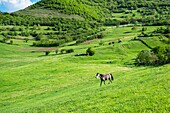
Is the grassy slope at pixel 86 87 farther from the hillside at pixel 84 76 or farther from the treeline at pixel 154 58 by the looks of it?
the treeline at pixel 154 58

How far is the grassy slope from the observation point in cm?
2397

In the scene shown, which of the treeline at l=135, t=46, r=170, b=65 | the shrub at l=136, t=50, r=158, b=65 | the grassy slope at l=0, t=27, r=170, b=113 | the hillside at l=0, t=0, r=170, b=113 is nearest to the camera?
the grassy slope at l=0, t=27, r=170, b=113

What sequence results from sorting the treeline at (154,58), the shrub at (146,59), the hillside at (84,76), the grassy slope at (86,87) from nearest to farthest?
the grassy slope at (86,87), the hillside at (84,76), the treeline at (154,58), the shrub at (146,59)

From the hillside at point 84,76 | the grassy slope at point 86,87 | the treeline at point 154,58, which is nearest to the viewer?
the grassy slope at point 86,87

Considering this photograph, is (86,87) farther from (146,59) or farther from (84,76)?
(146,59)

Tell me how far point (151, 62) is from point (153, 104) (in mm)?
60770

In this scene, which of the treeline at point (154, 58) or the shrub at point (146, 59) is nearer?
the treeline at point (154, 58)

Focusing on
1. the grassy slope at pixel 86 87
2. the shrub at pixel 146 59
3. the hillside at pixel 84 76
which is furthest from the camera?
the shrub at pixel 146 59

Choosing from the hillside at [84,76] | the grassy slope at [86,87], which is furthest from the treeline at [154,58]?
the grassy slope at [86,87]

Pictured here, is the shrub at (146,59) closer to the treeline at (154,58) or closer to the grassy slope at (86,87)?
the treeline at (154,58)

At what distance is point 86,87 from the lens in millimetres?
44250

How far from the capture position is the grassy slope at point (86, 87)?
24.0 meters

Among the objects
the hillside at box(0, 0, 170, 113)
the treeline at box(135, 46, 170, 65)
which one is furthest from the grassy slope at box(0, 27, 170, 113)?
the treeline at box(135, 46, 170, 65)

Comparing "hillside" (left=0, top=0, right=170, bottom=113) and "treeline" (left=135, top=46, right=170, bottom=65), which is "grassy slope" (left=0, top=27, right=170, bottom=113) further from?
"treeline" (left=135, top=46, right=170, bottom=65)
